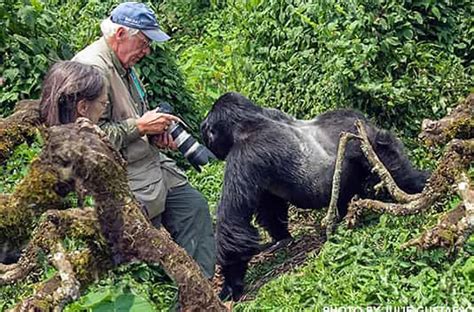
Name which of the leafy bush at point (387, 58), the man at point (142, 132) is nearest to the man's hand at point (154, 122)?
the man at point (142, 132)

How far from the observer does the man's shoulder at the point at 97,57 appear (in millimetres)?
4186

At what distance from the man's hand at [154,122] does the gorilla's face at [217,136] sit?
2.68 feet

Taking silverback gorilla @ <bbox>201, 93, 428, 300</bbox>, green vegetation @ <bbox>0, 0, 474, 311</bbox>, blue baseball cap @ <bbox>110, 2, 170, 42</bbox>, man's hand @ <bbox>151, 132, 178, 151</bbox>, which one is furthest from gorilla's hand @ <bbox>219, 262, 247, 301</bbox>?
blue baseball cap @ <bbox>110, 2, 170, 42</bbox>

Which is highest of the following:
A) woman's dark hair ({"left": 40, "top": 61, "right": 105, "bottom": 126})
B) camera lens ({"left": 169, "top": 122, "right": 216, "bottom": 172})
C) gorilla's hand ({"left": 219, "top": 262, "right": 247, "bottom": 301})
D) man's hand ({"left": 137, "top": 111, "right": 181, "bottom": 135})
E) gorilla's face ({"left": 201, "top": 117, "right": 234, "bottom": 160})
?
woman's dark hair ({"left": 40, "top": 61, "right": 105, "bottom": 126})

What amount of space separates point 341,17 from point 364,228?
209cm

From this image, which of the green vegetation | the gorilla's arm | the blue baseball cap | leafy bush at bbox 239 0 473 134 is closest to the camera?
the green vegetation

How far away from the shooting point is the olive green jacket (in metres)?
4.15

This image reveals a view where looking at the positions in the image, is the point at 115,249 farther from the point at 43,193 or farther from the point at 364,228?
the point at 364,228

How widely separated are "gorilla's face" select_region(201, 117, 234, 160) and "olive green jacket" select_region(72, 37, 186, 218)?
629mm

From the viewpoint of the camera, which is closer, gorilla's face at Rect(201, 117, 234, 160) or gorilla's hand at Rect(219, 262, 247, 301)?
gorilla's hand at Rect(219, 262, 247, 301)

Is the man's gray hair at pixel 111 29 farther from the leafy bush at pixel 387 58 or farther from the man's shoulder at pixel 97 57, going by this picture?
the leafy bush at pixel 387 58

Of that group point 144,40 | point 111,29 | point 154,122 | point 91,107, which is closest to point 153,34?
point 144,40

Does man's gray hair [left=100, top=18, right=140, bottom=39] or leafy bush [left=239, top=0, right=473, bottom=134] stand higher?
man's gray hair [left=100, top=18, right=140, bottom=39]

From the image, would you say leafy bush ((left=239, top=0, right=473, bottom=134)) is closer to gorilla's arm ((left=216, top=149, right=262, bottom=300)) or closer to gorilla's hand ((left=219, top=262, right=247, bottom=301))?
gorilla's arm ((left=216, top=149, right=262, bottom=300))
